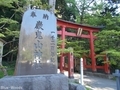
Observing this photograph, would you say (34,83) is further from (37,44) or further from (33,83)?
(37,44)

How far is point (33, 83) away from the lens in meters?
3.23

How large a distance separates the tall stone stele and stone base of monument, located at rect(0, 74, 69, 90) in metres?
0.43

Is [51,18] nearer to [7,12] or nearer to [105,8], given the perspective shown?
[7,12]

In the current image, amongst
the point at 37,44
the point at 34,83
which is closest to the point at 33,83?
the point at 34,83

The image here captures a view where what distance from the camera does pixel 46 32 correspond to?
4043mm

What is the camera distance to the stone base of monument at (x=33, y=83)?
10.2 feet

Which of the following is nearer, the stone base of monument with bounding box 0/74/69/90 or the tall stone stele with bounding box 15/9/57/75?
the stone base of monument with bounding box 0/74/69/90

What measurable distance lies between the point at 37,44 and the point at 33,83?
3.20 feet

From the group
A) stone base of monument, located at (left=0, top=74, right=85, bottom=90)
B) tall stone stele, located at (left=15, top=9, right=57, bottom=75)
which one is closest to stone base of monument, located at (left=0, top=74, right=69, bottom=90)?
stone base of monument, located at (left=0, top=74, right=85, bottom=90)

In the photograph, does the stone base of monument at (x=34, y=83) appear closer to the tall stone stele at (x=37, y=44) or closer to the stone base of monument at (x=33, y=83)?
the stone base of monument at (x=33, y=83)

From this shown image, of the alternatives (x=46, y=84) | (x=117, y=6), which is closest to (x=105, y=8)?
(x=117, y=6)

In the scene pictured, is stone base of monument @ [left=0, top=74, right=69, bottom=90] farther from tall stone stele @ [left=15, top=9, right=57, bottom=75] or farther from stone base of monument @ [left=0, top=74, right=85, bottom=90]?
tall stone stele @ [left=15, top=9, right=57, bottom=75]

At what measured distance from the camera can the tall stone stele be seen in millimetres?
3658

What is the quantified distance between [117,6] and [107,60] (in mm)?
6066
